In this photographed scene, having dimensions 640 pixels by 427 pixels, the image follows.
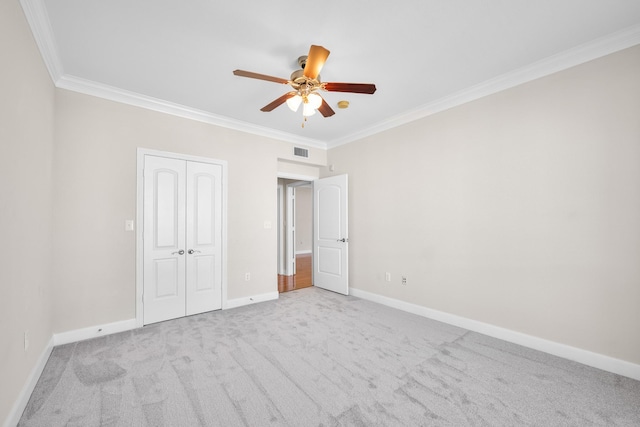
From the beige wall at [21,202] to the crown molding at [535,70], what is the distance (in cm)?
381

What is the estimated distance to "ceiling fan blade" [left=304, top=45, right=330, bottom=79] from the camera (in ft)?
6.16

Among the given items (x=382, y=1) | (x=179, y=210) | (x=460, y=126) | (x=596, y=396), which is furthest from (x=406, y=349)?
(x=179, y=210)

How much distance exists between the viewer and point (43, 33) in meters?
2.11

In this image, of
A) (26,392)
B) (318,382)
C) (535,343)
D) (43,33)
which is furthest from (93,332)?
(535,343)

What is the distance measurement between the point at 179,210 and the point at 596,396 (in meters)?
4.44

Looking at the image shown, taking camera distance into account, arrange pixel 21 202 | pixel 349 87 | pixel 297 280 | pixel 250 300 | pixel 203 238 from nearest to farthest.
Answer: pixel 21 202, pixel 349 87, pixel 203 238, pixel 250 300, pixel 297 280

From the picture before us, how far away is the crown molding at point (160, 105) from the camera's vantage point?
2.89m

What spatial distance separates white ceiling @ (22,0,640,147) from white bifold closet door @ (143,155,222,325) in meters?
0.95

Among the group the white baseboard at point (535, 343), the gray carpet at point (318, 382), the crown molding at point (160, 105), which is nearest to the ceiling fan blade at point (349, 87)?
the crown molding at point (160, 105)

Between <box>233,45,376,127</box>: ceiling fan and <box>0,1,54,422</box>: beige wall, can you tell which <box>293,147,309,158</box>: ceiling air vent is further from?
<box>0,1,54,422</box>: beige wall

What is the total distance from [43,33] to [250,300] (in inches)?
143

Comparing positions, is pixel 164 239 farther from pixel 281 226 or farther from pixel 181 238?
pixel 281 226

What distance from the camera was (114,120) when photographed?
313 cm

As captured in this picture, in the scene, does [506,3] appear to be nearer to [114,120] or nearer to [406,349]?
[406,349]
